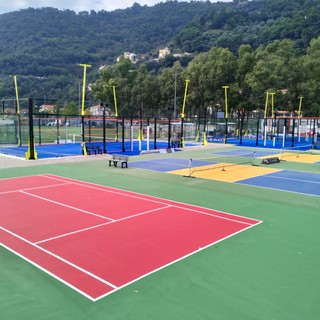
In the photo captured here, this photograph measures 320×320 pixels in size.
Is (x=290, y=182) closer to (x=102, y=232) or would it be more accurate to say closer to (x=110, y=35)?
(x=102, y=232)

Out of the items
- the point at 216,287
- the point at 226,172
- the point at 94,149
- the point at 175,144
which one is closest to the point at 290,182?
the point at 226,172

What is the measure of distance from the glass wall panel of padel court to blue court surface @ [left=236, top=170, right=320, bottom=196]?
0.62 feet

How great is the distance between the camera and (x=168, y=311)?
5805 mm

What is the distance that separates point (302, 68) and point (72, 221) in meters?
50.6

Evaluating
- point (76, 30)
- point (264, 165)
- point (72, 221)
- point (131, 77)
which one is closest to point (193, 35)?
point (76, 30)

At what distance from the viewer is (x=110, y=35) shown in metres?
170

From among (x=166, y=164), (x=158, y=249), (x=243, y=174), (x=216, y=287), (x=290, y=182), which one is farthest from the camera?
(x=166, y=164)

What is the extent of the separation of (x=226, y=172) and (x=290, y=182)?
368 centimetres

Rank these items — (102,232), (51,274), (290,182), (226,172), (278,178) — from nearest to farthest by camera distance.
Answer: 1. (51,274)
2. (102,232)
3. (290,182)
4. (278,178)
5. (226,172)

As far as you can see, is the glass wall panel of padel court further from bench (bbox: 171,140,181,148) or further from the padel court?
bench (bbox: 171,140,181,148)

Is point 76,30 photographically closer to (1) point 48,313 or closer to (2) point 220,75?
(2) point 220,75

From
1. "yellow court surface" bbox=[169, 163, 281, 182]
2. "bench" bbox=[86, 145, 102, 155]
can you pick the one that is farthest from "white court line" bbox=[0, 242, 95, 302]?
"bench" bbox=[86, 145, 102, 155]

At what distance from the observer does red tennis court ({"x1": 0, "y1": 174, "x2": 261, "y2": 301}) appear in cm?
730

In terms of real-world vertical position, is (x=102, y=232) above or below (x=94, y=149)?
below
